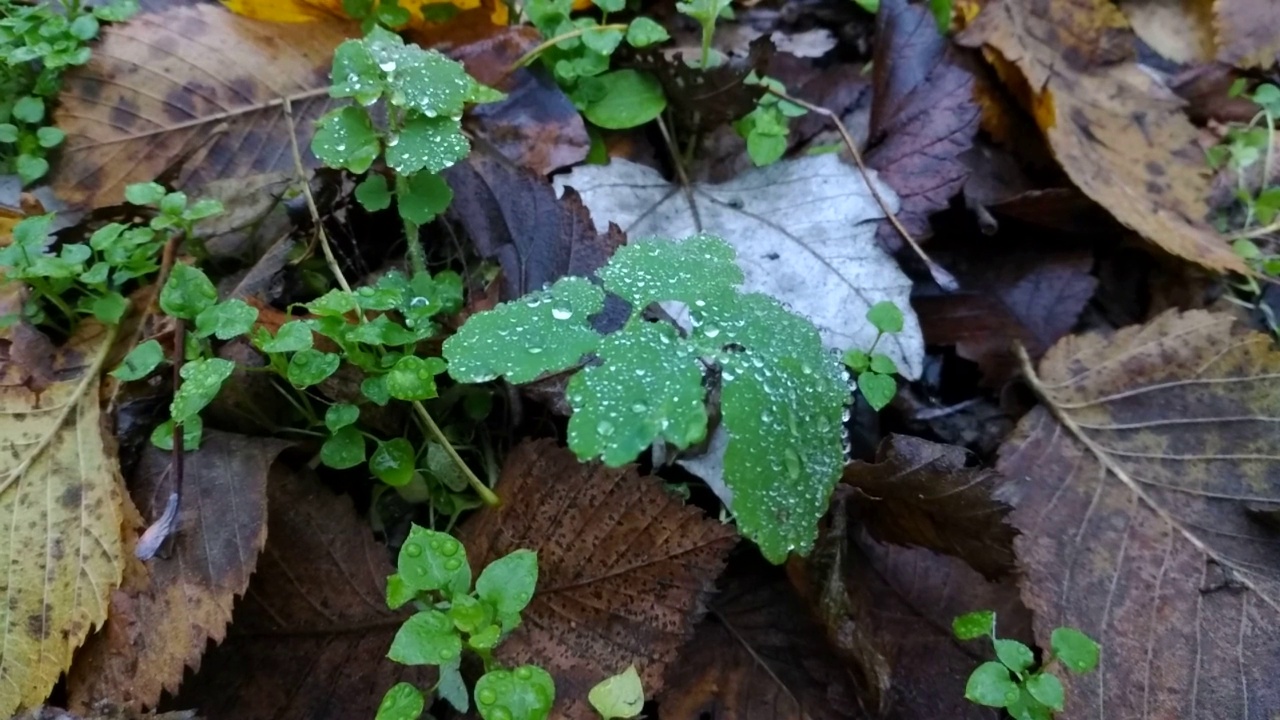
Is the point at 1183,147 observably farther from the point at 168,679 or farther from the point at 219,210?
the point at 168,679

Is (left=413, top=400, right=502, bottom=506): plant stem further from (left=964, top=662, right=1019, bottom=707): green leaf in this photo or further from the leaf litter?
(left=964, top=662, right=1019, bottom=707): green leaf

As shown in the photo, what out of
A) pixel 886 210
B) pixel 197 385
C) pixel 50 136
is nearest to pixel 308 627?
pixel 197 385

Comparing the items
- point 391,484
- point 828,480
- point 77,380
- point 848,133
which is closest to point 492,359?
point 391,484

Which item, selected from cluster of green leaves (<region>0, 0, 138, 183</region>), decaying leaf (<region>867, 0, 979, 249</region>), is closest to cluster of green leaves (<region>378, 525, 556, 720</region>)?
decaying leaf (<region>867, 0, 979, 249</region>)

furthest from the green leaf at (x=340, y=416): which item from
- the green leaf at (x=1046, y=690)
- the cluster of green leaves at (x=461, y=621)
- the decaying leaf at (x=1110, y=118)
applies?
the decaying leaf at (x=1110, y=118)

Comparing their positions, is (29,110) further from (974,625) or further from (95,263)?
(974,625)
